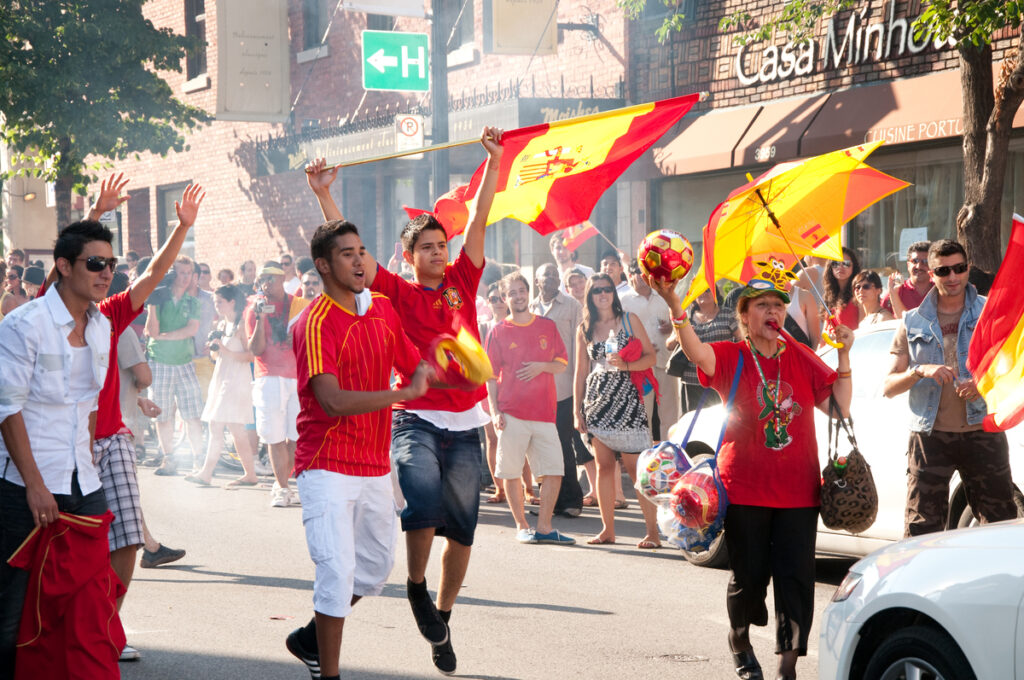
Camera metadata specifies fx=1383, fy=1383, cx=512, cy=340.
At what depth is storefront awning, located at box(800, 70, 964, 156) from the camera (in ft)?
45.5

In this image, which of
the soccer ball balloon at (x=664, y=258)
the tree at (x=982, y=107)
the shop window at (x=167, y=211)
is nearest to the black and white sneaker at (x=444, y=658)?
the soccer ball balloon at (x=664, y=258)

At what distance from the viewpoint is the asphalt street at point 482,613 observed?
631 cm

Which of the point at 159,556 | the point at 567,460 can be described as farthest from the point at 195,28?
the point at 159,556

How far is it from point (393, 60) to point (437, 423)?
12.0 metres

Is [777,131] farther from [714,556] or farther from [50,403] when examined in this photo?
[50,403]

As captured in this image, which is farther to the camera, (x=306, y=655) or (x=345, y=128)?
(x=345, y=128)

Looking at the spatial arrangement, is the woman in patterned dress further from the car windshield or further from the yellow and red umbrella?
the yellow and red umbrella

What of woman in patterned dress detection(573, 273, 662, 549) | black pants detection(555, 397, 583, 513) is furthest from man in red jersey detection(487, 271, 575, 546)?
black pants detection(555, 397, 583, 513)

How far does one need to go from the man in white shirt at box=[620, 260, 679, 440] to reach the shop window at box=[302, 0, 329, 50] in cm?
1404

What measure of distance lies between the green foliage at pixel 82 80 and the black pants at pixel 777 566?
18208mm

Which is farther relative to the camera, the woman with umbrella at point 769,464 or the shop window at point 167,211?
the shop window at point 167,211

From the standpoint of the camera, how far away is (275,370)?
1225 cm

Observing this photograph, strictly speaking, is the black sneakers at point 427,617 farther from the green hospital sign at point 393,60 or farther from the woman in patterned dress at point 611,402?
the green hospital sign at point 393,60

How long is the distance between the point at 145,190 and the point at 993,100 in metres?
22.3
